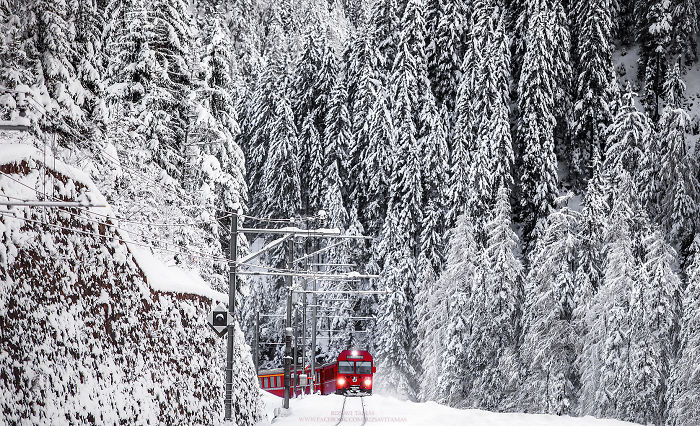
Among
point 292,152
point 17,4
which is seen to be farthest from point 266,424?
point 292,152

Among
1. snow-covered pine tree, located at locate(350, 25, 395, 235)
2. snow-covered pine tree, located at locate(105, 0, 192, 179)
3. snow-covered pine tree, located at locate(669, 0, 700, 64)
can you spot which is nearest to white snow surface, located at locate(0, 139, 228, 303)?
snow-covered pine tree, located at locate(105, 0, 192, 179)

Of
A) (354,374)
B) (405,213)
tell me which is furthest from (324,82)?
(354,374)

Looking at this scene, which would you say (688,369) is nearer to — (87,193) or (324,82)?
(87,193)

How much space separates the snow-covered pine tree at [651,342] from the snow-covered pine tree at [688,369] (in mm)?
773

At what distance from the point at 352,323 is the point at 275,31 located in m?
55.4

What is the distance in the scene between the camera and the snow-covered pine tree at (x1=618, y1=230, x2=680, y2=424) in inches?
1516

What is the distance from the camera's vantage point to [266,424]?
90.8 ft

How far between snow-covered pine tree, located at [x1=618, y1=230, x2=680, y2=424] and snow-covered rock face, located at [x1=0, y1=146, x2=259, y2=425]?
81.4 ft

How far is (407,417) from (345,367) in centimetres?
1604

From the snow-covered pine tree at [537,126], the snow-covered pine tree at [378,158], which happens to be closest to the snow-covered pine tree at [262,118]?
the snow-covered pine tree at [378,158]

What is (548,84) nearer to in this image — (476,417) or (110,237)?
(476,417)

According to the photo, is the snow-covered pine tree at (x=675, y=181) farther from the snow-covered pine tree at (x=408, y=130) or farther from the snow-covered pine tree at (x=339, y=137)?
the snow-covered pine tree at (x=339, y=137)

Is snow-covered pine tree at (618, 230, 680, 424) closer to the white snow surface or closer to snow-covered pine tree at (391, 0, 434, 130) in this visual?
the white snow surface

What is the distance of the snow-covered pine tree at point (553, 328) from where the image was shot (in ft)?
136
